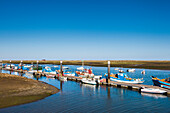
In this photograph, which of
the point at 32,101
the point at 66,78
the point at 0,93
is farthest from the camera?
the point at 66,78

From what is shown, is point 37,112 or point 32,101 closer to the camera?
point 37,112

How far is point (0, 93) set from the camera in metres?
27.8

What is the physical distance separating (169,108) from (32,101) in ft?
68.2

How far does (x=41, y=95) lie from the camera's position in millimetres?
29281

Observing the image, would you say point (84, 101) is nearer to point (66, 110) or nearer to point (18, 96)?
point (66, 110)

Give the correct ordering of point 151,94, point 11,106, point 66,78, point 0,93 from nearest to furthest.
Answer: point 11,106 → point 0,93 → point 151,94 → point 66,78

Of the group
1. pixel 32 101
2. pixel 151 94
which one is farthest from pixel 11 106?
pixel 151 94

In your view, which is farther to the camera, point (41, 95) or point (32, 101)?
point (41, 95)

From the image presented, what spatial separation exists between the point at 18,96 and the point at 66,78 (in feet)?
86.7

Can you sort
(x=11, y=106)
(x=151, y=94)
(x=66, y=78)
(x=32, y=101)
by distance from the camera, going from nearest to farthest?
(x=11, y=106) < (x=32, y=101) < (x=151, y=94) < (x=66, y=78)

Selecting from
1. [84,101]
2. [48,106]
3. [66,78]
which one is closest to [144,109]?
[84,101]

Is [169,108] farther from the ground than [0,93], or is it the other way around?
[0,93]

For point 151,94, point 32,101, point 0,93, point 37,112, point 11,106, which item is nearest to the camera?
point 37,112

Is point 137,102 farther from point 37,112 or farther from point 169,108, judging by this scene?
point 37,112
